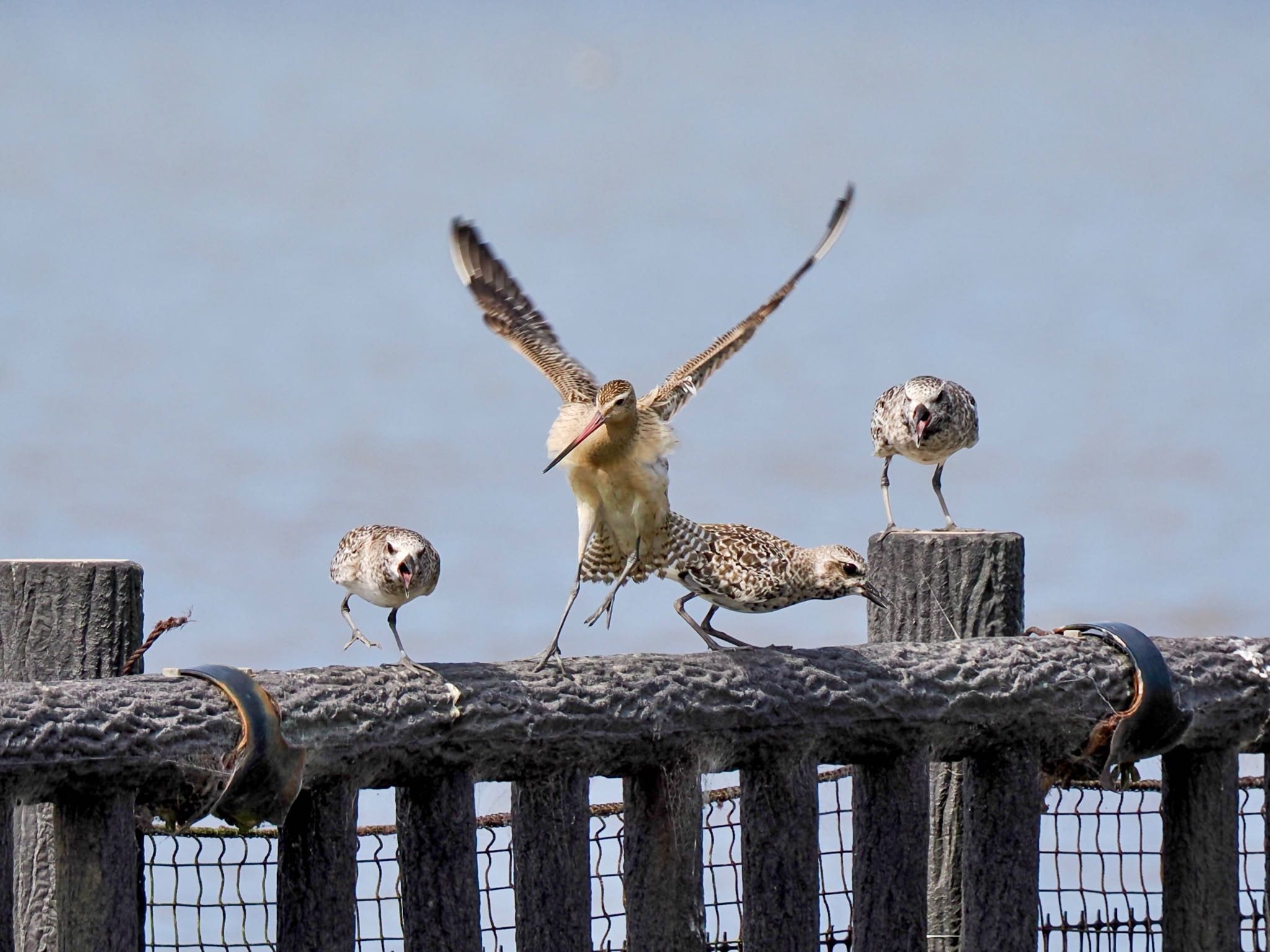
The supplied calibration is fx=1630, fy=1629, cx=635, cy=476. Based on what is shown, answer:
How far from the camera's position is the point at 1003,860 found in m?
4.36

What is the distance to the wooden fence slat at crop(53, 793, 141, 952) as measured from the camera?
134 inches

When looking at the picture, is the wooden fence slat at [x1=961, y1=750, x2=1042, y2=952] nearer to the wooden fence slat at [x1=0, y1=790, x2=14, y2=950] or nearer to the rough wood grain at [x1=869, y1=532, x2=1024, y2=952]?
the rough wood grain at [x1=869, y1=532, x2=1024, y2=952]

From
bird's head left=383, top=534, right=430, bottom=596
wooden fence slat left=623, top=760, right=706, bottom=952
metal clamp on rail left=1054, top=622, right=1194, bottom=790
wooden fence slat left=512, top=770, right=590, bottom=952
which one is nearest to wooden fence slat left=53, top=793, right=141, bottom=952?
wooden fence slat left=512, top=770, right=590, bottom=952

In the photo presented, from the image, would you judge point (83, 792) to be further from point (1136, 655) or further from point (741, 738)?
point (1136, 655)

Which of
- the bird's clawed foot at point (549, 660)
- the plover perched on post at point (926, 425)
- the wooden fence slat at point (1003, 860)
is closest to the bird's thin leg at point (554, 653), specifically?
the bird's clawed foot at point (549, 660)

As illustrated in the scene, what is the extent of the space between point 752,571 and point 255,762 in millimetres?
1883

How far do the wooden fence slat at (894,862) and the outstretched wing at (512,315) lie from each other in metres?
1.74

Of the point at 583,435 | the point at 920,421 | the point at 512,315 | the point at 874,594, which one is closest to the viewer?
the point at 874,594

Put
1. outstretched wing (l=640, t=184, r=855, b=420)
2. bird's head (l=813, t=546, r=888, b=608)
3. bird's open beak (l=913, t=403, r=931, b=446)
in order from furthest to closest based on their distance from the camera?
bird's open beak (l=913, t=403, r=931, b=446)
outstretched wing (l=640, t=184, r=855, b=420)
bird's head (l=813, t=546, r=888, b=608)

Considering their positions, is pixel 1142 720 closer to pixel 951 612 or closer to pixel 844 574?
pixel 951 612

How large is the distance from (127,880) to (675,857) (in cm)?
129

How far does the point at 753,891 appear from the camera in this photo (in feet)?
13.3

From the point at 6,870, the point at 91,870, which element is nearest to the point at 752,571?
the point at 91,870

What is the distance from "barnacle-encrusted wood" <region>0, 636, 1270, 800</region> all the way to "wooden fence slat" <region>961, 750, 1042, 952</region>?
0.11m
